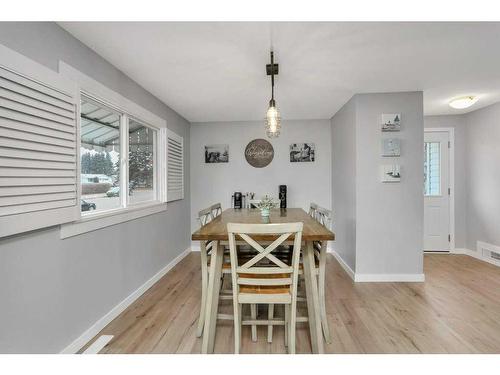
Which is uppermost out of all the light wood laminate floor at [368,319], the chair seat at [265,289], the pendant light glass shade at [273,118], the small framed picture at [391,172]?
the pendant light glass shade at [273,118]

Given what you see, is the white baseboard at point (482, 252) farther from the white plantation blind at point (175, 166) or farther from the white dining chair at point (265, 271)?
the white plantation blind at point (175, 166)

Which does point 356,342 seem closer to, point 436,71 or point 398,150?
point 398,150

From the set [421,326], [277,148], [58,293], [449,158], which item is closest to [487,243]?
[449,158]

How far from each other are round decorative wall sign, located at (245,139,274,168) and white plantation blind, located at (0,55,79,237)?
3042 millimetres

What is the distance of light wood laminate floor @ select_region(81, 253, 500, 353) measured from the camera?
1941mm

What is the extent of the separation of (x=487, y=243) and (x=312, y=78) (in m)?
3.68

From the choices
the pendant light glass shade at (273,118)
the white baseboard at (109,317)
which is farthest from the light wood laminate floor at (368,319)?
the pendant light glass shade at (273,118)

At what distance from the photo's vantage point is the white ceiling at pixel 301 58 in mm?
1875

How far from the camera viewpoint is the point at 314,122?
460cm

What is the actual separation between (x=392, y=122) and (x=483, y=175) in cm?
205

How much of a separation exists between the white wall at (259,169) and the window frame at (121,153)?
1155 millimetres

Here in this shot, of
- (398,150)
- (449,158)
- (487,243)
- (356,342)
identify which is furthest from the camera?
(449,158)

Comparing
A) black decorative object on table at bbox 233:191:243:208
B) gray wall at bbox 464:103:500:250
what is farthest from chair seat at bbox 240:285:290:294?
gray wall at bbox 464:103:500:250

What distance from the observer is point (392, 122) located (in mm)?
3225
